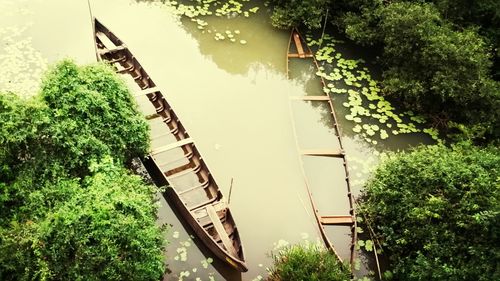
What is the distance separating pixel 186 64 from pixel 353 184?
15.3 feet

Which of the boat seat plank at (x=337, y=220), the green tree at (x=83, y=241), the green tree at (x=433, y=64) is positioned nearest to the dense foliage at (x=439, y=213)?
the boat seat plank at (x=337, y=220)

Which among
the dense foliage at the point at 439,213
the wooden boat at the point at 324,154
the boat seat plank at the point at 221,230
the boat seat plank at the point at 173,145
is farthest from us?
the boat seat plank at the point at 173,145

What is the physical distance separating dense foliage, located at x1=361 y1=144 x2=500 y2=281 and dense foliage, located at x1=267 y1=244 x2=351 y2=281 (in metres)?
1.10

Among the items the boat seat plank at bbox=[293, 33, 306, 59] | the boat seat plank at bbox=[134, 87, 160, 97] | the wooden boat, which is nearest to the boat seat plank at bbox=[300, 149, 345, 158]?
the wooden boat

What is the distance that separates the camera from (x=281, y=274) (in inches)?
233

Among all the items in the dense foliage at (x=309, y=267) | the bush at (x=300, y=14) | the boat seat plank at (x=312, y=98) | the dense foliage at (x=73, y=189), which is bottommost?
the dense foliage at (x=309, y=267)

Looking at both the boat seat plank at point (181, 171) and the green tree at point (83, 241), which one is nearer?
the green tree at point (83, 241)

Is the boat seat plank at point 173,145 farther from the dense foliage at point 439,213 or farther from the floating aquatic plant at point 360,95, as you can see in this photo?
the floating aquatic plant at point 360,95

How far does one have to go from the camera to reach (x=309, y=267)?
19.0 feet

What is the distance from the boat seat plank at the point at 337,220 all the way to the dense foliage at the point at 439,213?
34 centimetres

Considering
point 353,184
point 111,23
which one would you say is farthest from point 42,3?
point 353,184

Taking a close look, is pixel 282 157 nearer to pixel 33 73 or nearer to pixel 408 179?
pixel 408 179

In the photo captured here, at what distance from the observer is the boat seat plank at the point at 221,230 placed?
20.0 ft

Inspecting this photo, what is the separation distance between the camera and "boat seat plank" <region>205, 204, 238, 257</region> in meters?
6.10
